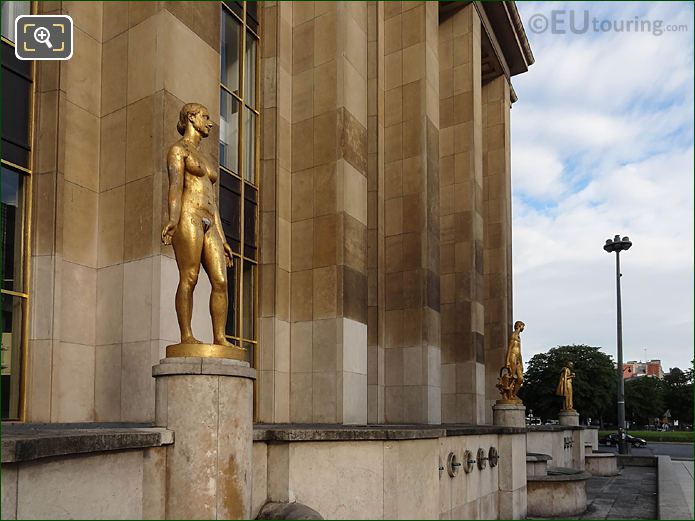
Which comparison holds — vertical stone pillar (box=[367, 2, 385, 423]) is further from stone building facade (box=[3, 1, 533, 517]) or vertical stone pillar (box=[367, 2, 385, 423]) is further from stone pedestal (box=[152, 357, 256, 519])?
stone pedestal (box=[152, 357, 256, 519])

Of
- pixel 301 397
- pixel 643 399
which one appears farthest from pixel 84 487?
pixel 643 399

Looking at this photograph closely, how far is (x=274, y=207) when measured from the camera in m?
19.4

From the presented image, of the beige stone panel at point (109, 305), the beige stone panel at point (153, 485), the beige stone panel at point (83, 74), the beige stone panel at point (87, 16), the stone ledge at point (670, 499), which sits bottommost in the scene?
the stone ledge at point (670, 499)

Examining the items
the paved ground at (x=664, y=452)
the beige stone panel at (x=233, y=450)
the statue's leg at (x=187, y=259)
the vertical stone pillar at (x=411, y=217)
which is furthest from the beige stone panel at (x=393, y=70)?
the paved ground at (x=664, y=452)

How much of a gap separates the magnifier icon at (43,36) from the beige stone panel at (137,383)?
18.7 ft

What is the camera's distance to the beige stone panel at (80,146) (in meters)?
13.9

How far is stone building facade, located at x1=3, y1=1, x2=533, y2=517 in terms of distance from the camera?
44.2 feet

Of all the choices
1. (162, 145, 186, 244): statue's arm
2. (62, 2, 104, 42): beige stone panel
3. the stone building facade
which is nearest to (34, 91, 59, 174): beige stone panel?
the stone building facade

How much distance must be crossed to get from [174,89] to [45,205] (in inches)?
132

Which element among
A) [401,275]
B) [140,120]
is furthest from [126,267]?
[401,275]

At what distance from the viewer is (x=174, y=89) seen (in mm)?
14086

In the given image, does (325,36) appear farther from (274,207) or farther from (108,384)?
(108,384)

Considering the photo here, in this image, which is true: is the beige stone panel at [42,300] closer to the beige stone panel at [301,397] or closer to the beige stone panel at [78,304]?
the beige stone panel at [78,304]

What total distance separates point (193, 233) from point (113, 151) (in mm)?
6894
